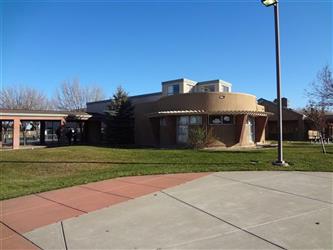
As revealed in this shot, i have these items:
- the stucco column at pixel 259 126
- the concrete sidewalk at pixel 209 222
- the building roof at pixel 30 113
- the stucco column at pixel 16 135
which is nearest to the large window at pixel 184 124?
the stucco column at pixel 259 126

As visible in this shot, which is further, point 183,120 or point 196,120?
point 183,120

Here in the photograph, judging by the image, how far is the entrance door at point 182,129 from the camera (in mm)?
25484

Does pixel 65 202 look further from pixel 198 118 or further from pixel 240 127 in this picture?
pixel 240 127

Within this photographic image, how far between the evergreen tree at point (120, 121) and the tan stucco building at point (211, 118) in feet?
12.4

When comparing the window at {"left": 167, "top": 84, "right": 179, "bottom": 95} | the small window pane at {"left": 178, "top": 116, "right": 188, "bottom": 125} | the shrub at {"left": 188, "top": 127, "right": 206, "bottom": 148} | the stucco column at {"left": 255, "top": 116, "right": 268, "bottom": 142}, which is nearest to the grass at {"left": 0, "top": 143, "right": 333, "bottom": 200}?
the shrub at {"left": 188, "top": 127, "right": 206, "bottom": 148}

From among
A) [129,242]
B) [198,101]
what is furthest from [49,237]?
[198,101]

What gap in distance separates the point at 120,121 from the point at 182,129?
27.7 feet

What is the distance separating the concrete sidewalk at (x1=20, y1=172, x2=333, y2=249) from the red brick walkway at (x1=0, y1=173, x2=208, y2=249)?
29cm

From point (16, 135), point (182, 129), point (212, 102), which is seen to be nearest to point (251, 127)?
point (212, 102)

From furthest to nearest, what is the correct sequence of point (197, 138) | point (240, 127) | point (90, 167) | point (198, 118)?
point (198, 118)
point (240, 127)
point (197, 138)
point (90, 167)

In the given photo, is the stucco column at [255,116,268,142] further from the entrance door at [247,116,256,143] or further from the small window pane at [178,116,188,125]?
the small window pane at [178,116,188,125]

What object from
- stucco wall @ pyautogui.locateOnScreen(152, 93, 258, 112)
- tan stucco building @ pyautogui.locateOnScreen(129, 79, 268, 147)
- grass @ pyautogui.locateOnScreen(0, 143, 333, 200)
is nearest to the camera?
grass @ pyautogui.locateOnScreen(0, 143, 333, 200)

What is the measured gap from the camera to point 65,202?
7.63 metres

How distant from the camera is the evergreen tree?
32.0 metres
